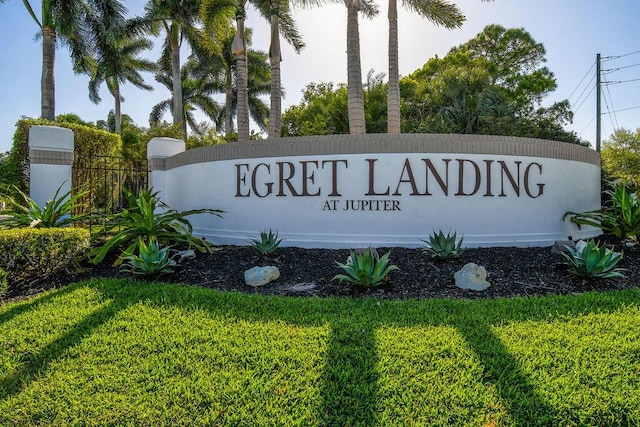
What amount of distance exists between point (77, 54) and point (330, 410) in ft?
71.5

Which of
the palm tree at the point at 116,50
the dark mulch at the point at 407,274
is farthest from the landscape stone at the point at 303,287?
the palm tree at the point at 116,50

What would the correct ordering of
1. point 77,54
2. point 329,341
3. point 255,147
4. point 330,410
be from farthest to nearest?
point 77,54, point 255,147, point 329,341, point 330,410

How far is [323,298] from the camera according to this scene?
4.74 m

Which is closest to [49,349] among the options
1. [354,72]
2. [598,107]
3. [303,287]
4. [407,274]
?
[303,287]

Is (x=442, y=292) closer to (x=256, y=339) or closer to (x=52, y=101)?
(x=256, y=339)

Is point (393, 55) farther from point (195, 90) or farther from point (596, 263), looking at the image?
point (195, 90)

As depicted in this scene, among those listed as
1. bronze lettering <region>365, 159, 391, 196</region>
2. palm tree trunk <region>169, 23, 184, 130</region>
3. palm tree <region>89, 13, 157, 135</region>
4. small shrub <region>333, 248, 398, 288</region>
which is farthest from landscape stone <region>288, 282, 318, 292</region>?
palm tree trunk <region>169, 23, 184, 130</region>

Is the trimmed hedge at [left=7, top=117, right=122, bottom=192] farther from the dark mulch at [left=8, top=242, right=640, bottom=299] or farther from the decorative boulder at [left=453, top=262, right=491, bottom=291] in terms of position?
the decorative boulder at [left=453, top=262, right=491, bottom=291]

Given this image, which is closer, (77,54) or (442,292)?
(442,292)

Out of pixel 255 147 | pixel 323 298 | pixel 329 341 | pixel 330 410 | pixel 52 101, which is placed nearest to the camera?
pixel 330 410

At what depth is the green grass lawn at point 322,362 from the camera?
8.53 ft

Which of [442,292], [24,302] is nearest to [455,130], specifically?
[442,292]

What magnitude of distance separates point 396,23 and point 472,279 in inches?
342

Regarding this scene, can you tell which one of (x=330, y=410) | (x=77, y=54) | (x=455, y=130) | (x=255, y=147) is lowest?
(x=330, y=410)
